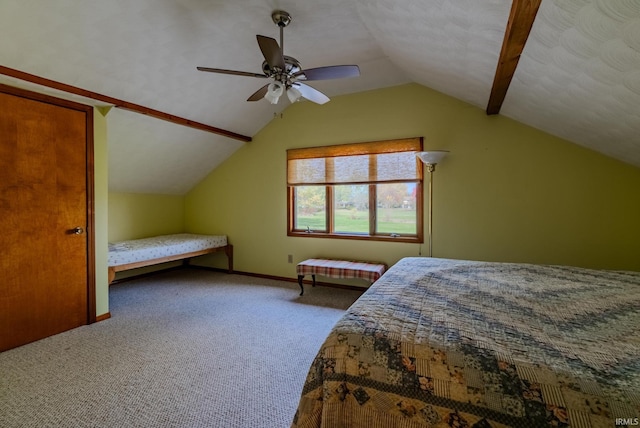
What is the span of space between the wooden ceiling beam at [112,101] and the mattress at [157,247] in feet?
5.50

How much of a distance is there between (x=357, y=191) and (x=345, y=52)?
1805 millimetres

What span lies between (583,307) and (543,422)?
0.94 m

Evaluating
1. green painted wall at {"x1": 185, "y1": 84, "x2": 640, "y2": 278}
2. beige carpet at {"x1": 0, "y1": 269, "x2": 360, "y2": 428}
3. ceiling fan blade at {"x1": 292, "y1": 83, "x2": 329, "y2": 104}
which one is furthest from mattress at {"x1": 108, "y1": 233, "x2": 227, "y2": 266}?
ceiling fan blade at {"x1": 292, "y1": 83, "x2": 329, "y2": 104}

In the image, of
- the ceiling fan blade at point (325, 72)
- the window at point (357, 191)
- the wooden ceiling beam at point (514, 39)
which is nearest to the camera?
the wooden ceiling beam at point (514, 39)

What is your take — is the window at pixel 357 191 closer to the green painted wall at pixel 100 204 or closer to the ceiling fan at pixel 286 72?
the ceiling fan at pixel 286 72

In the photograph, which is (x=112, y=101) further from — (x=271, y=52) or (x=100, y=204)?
(x=271, y=52)

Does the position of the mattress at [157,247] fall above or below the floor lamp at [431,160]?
below

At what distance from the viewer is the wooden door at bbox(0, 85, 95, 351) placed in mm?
2445

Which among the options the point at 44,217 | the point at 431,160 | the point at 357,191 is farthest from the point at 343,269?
the point at 44,217

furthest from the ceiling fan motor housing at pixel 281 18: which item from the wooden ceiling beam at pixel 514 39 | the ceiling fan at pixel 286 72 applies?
the wooden ceiling beam at pixel 514 39

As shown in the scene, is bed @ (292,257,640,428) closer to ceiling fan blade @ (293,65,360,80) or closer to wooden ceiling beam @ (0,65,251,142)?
ceiling fan blade @ (293,65,360,80)

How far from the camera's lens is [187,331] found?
2.85m

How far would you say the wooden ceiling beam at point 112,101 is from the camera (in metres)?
2.36

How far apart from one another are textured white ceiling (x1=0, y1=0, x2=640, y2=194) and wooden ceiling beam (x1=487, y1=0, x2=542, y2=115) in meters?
0.05
